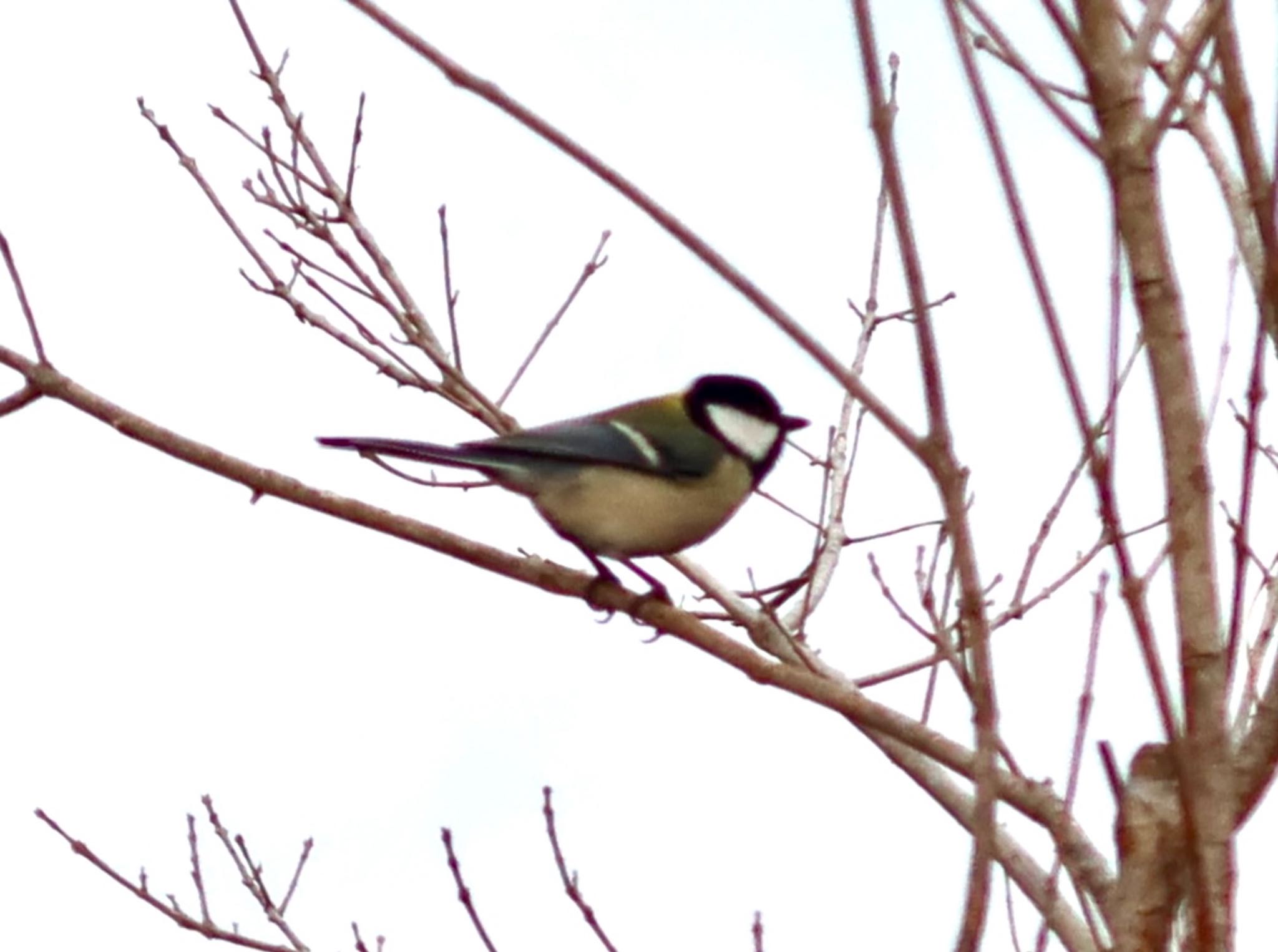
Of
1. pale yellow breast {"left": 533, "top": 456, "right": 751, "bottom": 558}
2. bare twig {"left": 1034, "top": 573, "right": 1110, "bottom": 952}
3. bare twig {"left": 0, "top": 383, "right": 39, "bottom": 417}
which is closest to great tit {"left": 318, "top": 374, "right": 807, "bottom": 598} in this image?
pale yellow breast {"left": 533, "top": 456, "right": 751, "bottom": 558}

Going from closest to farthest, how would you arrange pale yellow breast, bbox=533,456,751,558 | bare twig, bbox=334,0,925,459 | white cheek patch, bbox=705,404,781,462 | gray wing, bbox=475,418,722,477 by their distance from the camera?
bare twig, bbox=334,0,925,459 < gray wing, bbox=475,418,722,477 < pale yellow breast, bbox=533,456,751,558 < white cheek patch, bbox=705,404,781,462

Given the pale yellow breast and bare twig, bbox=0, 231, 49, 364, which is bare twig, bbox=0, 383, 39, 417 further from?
the pale yellow breast

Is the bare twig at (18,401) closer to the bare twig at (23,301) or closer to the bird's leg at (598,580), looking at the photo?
the bare twig at (23,301)

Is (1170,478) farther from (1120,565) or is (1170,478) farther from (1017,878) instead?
(1017,878)

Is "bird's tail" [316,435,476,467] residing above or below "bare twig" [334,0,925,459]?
above

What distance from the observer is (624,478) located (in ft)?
13.0

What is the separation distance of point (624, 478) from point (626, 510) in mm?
92

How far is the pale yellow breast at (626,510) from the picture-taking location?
12.8 ft

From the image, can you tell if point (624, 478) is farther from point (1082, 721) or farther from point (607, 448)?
point (1082, 721)

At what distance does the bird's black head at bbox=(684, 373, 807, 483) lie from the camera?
4.32 meters

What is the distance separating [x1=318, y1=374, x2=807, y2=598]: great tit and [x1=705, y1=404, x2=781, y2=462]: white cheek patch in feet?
0.07

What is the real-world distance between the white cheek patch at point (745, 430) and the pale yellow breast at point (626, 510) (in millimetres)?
316

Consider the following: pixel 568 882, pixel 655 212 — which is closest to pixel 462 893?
pixel 568 882

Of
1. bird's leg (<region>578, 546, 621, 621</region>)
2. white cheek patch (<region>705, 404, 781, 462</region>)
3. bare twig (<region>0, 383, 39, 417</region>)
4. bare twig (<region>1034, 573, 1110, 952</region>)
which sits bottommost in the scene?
bare twig (<region>1034, 573, 1110, 952</region>)
